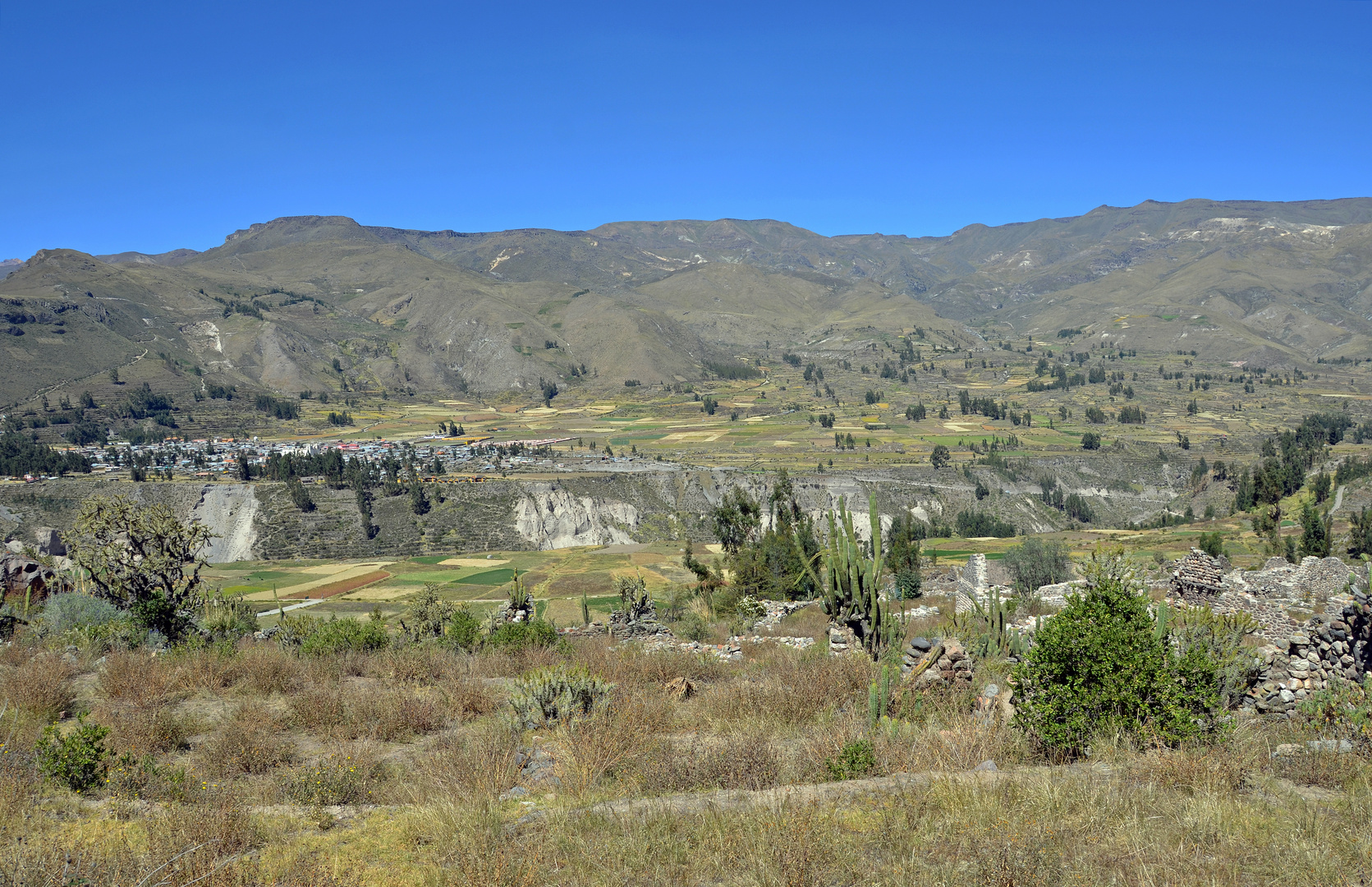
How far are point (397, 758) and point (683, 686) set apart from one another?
4.78 m

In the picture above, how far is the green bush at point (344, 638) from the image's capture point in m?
15.1

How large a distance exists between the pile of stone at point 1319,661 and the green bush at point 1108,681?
11.7ft

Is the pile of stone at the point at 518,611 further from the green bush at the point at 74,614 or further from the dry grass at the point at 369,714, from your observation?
the dry grass at the point at 369,714

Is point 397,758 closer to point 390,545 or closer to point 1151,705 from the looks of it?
point 1151,705

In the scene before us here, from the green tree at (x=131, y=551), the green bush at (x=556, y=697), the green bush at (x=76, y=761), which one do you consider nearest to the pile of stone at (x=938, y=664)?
the green bush at (x=556, y=697)

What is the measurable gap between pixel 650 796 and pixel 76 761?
6.13 metres

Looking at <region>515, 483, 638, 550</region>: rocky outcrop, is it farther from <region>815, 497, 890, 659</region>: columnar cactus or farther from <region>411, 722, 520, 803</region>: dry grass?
<region>411, 722, 520, 803</region>: dry grass

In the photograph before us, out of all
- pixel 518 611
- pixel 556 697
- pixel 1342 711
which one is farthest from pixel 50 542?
pixel 1342 711

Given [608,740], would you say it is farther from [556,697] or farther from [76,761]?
[76,761]

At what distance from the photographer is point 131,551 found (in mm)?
19375

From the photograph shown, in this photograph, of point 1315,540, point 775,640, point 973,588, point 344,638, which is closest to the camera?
point 344,638

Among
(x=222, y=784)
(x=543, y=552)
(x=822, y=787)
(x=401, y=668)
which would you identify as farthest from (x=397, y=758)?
(x=543, y=552)

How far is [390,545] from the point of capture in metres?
85.5

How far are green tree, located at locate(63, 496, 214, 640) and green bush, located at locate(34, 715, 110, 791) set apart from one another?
38.2ft
